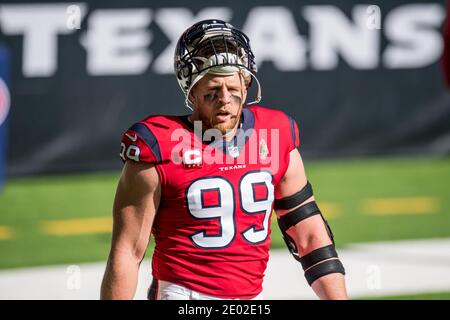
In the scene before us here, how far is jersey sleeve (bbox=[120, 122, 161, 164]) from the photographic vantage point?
152 inches

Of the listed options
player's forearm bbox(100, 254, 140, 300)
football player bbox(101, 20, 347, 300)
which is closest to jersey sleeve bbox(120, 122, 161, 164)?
football player bbox(101, 20, 347, 300)

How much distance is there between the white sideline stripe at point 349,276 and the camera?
7.32m

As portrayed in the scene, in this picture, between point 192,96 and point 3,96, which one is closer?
point 192,96

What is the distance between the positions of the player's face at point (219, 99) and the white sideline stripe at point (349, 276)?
3282 mm

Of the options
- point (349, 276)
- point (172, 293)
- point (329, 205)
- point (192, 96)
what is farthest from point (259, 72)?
point (172, 293)

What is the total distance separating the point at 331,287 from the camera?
13.4 feet

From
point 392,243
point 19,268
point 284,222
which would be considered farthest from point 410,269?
point 284,222

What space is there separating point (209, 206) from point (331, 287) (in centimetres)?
60

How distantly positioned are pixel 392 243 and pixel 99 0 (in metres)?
3.87

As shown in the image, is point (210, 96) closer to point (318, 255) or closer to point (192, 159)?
point (192, 159)

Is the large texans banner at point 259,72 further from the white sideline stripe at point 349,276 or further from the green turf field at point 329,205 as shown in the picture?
the white sideline stripe at point 349,276

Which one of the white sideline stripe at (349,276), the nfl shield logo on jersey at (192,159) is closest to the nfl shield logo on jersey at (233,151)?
the nfl shield logo on jersey at (192,159)

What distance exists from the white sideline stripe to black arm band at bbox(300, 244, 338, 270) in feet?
9.86

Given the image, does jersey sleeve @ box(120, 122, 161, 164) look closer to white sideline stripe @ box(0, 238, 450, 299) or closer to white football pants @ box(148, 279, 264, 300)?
white football pants @ box(148, 279, 264, 300)
